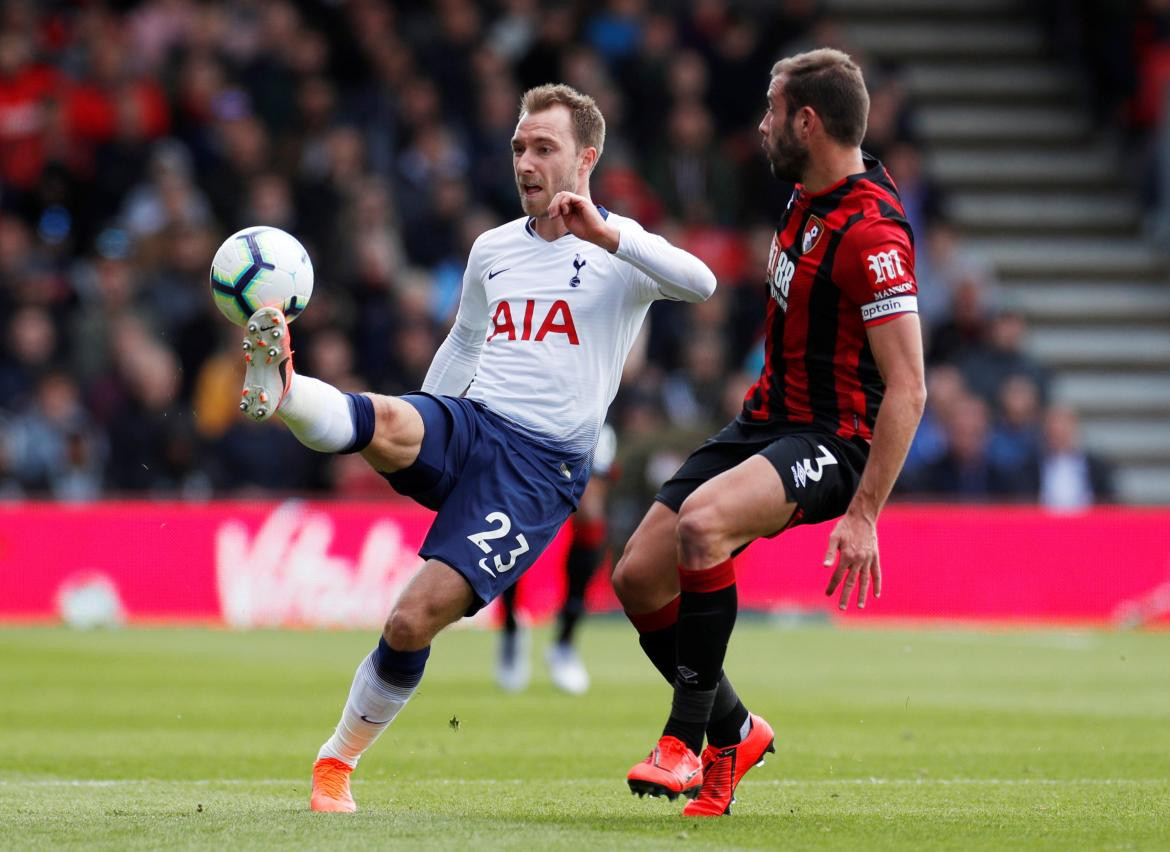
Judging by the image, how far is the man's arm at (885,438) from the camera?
19.6ft

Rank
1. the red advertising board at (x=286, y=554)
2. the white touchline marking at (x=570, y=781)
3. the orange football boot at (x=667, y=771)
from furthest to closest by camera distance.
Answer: the red advertising board at (x=286, y=554) → the white touchline marking at (x=570, y=781) → the orange football boot at (x=667, y=771)

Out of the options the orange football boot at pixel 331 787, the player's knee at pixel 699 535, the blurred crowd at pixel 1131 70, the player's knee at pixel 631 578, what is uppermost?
the blurred crowd at pixel 1131 70

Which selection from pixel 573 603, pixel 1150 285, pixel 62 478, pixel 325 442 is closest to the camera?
pixel 325 442

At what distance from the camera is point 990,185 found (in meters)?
22.8

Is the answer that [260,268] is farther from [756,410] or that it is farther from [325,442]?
[756,410]

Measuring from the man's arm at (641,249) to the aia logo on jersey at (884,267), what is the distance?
554 mm

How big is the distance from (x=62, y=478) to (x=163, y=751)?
843 centimetres

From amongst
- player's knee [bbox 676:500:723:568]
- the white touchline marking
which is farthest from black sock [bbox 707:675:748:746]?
the white touchline marking

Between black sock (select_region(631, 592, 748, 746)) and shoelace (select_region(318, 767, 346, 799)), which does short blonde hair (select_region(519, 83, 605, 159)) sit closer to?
black sock (select_region(631, 592, 748, 746))

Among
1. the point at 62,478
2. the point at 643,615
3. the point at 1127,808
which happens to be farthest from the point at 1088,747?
the point at 62,478

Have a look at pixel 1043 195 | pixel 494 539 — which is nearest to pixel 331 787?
pixel 494 539

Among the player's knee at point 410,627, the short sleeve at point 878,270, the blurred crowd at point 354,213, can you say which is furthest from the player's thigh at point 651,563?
the blurred crowd at point 354,213

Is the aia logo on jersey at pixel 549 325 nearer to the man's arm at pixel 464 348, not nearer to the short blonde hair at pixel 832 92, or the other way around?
the man's arm at pixel 464 348

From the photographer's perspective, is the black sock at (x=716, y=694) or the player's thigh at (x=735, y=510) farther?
the black sock at (x=716, y=694)
